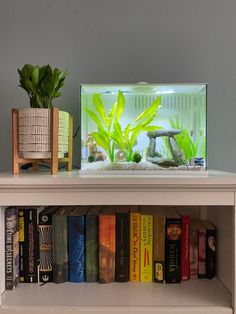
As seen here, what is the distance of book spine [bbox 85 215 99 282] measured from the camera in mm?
816

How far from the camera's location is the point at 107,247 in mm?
809

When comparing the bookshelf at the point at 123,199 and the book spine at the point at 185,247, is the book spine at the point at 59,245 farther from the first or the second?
the book spine at the point at 185,247

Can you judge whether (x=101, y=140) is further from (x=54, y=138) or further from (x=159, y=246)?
(x=159, y=246)

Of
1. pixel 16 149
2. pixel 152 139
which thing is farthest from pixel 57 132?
pixel 152 139

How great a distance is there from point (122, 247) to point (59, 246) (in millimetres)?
176

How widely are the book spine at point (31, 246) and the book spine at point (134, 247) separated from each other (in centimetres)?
27

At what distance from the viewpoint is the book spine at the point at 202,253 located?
0.85 m

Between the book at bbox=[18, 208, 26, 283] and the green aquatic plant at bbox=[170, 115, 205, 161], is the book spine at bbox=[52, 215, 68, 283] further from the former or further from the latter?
the green aquatic plant at bbox=[170, 115, 205, 161]

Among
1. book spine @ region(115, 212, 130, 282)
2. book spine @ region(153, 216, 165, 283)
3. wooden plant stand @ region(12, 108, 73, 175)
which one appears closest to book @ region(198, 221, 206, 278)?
book spine @ region(153, 216, 165, 283)

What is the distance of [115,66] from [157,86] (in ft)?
0.94

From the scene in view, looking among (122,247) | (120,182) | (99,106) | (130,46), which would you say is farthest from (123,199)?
(130,46)

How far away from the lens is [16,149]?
79cm

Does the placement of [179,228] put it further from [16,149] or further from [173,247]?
[16,149]

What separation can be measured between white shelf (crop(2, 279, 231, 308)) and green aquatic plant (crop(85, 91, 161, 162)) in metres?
0.35
